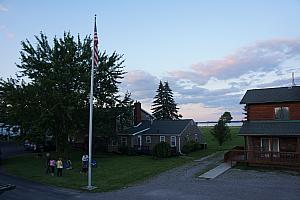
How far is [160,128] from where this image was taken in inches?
1801

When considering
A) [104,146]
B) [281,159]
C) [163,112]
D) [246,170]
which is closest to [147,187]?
[246,170]

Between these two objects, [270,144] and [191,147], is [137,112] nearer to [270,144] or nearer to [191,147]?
[191,147]

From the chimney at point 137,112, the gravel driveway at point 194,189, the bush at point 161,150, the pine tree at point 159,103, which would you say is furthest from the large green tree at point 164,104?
the gravel driveway at point 194,189

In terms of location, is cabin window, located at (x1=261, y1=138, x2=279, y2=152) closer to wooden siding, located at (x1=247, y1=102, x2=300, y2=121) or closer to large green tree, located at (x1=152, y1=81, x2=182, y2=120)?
wooden siding, located at (x1=247, y1=102, x2=300, y2=121)

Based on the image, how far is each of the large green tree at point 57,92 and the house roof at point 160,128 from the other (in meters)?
9.17

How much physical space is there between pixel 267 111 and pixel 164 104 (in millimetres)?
38835

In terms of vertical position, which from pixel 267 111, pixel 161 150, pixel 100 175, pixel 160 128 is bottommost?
pixel 100 175

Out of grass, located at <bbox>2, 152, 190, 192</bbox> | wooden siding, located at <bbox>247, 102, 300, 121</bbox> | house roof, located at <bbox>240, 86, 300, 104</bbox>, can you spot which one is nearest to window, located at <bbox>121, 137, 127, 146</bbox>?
grass, located at <bbox>2, 152, 190, 192</bbox>

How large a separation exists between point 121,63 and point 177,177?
1894cm

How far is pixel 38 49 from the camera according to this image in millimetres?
34406

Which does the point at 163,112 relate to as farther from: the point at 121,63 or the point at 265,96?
the point at 265,96

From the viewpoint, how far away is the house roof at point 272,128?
89.2ft

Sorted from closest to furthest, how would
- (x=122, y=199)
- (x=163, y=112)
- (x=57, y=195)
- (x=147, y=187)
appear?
(x=122, y=199)
(x=57, y=195)
(x=147, y=187)
(x=163, y=112)

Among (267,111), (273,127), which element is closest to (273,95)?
(267,111)
